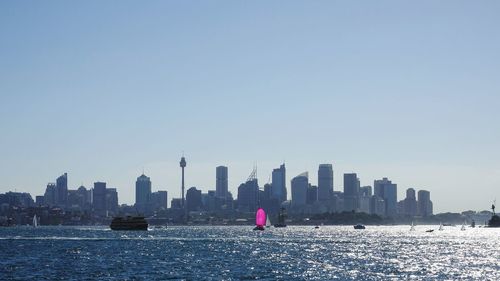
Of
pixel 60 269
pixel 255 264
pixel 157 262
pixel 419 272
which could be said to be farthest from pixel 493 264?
pixel 60 269

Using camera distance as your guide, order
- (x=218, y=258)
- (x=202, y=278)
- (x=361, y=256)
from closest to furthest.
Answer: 1. (x=202, y=278)
2. (x=218, y=258)
3. (x=361, y=256)

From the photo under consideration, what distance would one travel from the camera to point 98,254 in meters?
150

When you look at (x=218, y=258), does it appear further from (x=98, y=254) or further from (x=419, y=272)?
(x=419, y=272)

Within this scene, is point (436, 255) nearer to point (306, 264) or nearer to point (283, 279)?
point (306, 264)

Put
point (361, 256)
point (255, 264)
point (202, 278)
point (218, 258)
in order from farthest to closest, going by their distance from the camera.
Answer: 1. point (361, 256)
2. point (218, 258)
3. point (255, 264)
4. point (202, 278)

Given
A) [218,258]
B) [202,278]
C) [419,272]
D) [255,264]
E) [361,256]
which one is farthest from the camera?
[361,256]

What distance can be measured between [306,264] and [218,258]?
1930 centimetres

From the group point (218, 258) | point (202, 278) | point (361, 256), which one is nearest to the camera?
point (202, 278)

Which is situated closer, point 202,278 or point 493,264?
point 202,278

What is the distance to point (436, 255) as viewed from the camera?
6097 inches

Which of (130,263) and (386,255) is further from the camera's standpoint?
(386,255)

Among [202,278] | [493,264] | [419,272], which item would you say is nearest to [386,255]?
[493,264]

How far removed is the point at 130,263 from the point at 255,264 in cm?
1861

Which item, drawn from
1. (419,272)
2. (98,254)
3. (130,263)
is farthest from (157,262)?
(419,272)
